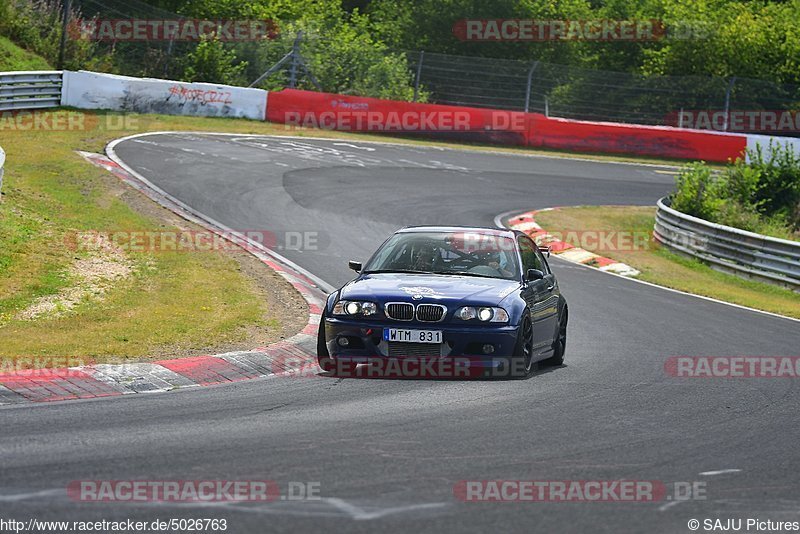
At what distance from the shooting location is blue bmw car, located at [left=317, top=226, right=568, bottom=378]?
9914 mm

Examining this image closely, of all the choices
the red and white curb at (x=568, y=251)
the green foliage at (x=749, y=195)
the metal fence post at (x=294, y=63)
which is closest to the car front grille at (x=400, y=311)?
the red and white curb at (x=568, y=251)

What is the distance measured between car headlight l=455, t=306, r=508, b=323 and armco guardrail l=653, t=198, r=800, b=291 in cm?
1306

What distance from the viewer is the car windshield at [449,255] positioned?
11.1 m

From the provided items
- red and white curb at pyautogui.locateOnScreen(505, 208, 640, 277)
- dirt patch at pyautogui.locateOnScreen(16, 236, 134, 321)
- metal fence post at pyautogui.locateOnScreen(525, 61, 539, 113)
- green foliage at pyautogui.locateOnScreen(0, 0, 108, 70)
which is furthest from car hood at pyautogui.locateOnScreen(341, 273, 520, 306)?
metal fence post at pyautogui.locateOnScreen(525, 61, 539, 113)

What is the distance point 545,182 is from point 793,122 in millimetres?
15655

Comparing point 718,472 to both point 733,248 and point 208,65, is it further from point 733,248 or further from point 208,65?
point 208,65

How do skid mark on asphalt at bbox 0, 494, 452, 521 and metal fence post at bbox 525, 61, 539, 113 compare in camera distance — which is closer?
skid mark on asphalt at bbox 0, 494, 452, 521

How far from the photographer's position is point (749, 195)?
2750 cm

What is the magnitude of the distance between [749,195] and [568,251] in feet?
Result: 23.9

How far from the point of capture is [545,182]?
1178 inches

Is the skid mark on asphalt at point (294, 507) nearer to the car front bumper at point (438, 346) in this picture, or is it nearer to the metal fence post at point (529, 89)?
the car front bumper at point (438, 346)

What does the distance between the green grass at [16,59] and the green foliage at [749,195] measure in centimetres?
1797

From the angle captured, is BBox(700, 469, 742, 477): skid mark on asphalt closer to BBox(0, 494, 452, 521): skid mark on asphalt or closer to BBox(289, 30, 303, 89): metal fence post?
BBox(0, 494, 452, 521): skid mark on asphalt

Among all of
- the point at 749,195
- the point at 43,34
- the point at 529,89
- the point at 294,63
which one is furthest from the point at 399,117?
the point at 749,195
